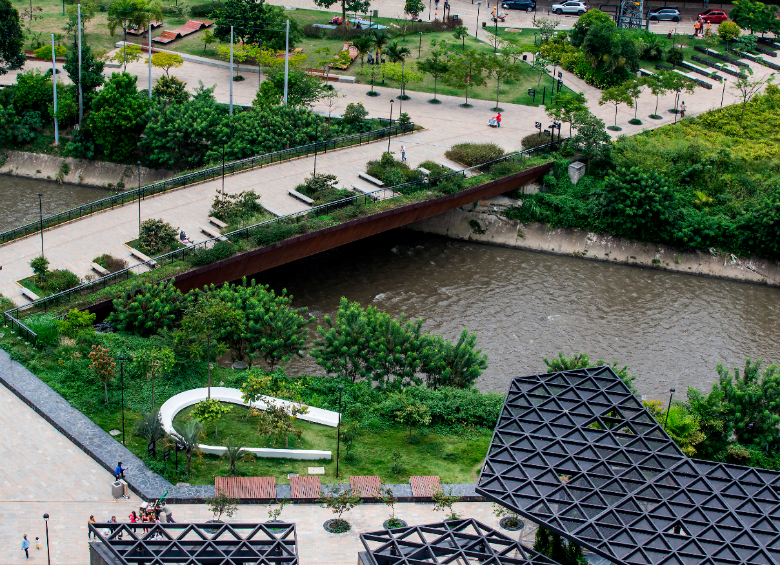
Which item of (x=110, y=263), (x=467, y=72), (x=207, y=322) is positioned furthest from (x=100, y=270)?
(x=467, y=72)

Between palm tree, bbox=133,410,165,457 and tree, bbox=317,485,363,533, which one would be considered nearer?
tree, bbox=317,485,363,533

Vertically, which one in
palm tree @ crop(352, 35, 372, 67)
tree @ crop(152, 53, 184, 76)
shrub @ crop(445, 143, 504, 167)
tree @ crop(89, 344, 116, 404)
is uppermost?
palm tree @ crop(352, 35, 372, 67)

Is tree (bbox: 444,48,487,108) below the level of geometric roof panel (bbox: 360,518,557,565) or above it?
above

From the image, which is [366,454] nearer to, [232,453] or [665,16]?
[232,453]

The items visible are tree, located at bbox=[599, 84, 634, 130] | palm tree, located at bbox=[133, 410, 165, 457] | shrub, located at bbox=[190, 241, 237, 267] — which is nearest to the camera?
palm tree, located at bbox=[133, 410, 165, 457]

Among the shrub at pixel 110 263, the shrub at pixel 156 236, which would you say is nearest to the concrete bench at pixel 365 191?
the shrub at pixel 156 236

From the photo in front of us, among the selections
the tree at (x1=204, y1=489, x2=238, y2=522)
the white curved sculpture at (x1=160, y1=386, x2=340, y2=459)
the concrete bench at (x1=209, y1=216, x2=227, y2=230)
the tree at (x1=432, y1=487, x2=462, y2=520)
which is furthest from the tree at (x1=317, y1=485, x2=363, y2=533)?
the concrete bench at (x1=209, y1=216, x2=227, y2=230)

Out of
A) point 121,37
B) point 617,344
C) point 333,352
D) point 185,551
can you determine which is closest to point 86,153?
point 121,37

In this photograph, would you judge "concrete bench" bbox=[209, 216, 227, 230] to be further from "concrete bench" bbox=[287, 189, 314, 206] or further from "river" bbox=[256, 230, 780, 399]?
"concrete bench" bbox=[287, 189, 314, 206]
